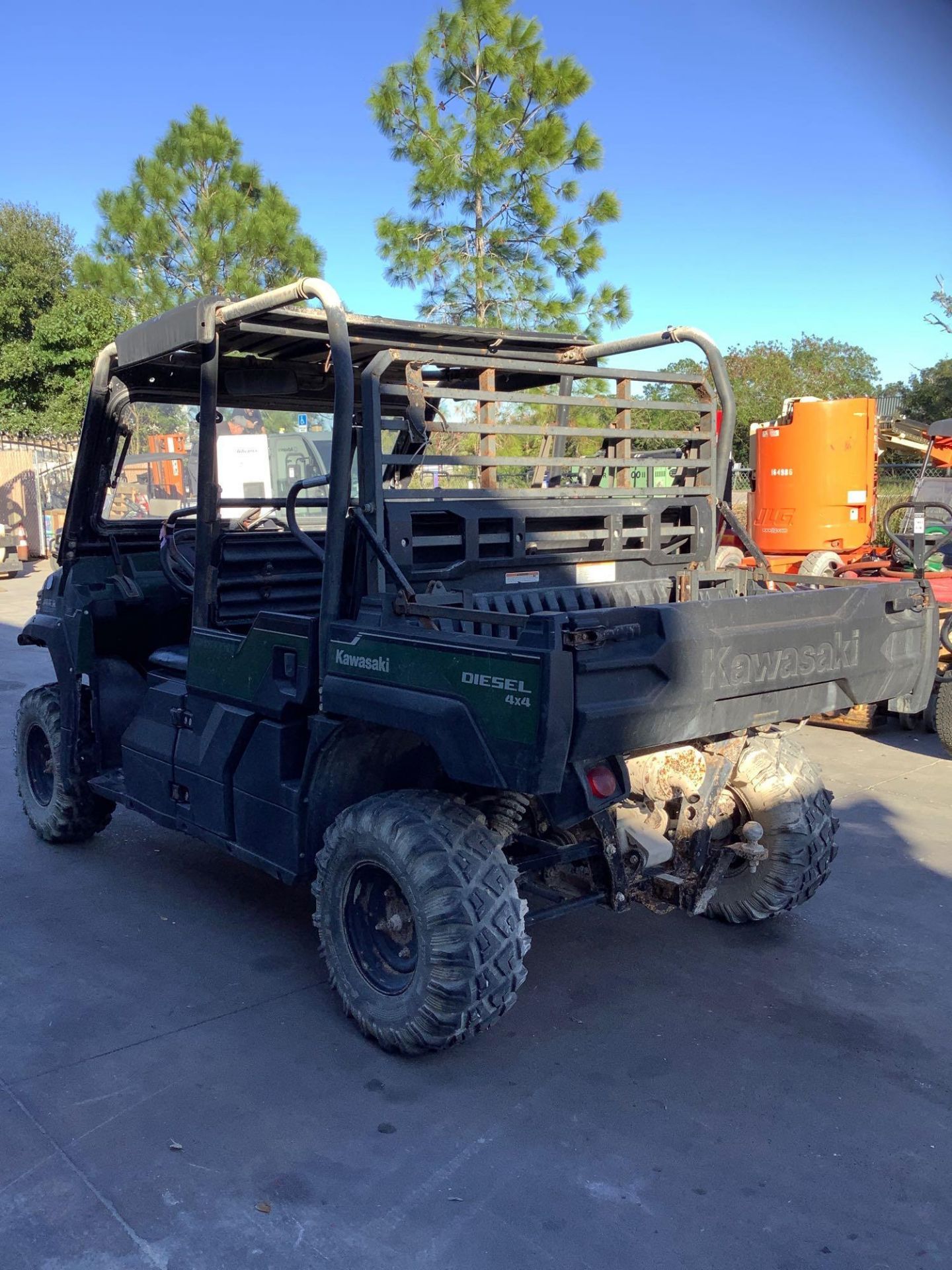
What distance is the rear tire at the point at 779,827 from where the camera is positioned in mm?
4219

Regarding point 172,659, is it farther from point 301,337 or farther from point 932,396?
point 932,396

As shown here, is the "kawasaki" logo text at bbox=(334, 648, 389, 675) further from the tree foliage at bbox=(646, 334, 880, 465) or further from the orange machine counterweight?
the tree foliage at bbox=(646, 334, 880, 465)

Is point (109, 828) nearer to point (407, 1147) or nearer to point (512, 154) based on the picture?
point (407, 1147)

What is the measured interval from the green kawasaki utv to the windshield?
0.03m

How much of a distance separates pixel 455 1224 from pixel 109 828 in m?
3.91

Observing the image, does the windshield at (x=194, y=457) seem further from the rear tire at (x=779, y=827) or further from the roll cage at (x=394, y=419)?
the rear tire at (x=779, y=827)

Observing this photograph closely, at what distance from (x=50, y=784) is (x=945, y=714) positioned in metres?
5.72

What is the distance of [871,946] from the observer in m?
4.50

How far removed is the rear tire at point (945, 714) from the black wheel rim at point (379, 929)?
16.9ft

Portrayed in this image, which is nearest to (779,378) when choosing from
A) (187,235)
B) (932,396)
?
(932,396)

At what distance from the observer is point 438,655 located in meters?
3.29

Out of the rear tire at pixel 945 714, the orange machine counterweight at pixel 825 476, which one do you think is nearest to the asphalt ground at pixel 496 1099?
the rear tire at pixel 945 714

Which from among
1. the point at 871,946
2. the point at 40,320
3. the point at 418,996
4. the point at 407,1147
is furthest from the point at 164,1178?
the point at 40,320

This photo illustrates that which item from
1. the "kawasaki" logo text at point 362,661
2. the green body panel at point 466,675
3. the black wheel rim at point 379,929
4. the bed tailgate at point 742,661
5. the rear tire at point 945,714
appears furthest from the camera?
the rear tire at point 945,714
